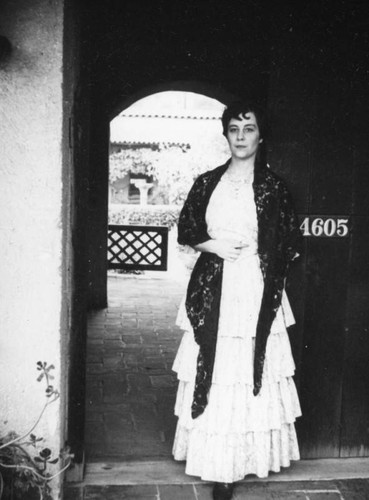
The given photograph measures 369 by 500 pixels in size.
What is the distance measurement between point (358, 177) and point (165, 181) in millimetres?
13772

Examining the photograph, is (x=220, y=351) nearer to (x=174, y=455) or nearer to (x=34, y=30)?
(x=174, y=455)

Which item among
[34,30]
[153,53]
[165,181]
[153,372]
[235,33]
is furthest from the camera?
[165,181]

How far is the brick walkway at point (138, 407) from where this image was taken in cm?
321

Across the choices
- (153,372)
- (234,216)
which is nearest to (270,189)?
(234,216)

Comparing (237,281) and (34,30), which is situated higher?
(34,30)

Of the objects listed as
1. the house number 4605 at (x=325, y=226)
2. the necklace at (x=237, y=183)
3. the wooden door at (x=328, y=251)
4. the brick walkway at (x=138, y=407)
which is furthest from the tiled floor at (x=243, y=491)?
the necklace at (x=237, y=183)

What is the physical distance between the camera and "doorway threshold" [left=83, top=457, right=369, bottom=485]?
130 inches

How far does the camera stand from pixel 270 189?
3084 mm

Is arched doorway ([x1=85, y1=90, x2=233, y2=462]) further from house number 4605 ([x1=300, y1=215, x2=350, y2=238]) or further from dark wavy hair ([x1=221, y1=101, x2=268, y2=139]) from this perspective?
dark wavy hair ([x1=221, y1=101, x2=268, y2=139])

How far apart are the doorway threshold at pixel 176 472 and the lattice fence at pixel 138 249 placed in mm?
7417

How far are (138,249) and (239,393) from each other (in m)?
7.91

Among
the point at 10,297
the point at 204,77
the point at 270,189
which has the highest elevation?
the point at 204,77

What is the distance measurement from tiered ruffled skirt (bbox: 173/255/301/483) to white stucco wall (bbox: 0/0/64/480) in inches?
28.7

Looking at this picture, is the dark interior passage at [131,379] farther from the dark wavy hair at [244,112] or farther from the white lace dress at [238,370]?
the dark wavy hair at [244,112]
